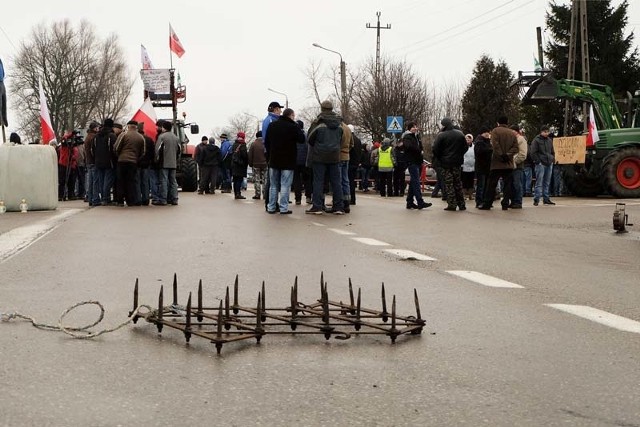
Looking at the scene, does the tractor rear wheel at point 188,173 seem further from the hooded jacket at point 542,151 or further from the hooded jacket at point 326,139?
the hooded jacket at point 326,139

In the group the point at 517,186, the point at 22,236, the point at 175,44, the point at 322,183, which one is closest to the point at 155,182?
the point at 322,183

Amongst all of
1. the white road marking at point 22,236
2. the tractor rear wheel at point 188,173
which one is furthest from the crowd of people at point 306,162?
the white road marking at point 22,236

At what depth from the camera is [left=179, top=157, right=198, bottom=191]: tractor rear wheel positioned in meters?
31.7

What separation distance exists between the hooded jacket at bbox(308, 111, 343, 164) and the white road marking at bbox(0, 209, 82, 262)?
4.59 meters

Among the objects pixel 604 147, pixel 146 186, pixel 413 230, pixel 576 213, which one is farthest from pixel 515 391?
pixel 604 147

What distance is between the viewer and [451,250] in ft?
35.4

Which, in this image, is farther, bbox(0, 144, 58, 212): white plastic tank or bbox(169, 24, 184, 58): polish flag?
bbox(169, 24, 184, 58): polish flag

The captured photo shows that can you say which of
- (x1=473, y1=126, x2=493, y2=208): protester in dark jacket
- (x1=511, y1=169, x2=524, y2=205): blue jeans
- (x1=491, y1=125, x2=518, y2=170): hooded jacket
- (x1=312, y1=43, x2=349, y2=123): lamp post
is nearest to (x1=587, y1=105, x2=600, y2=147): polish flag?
(x1=473, y1=126, x2=493, y2=208): protester in dark jacket

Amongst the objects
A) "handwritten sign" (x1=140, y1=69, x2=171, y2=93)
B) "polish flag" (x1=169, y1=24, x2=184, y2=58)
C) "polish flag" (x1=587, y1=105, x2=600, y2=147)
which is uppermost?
"polish flag" (x1=169, y1=24, x2=184, y2=58)

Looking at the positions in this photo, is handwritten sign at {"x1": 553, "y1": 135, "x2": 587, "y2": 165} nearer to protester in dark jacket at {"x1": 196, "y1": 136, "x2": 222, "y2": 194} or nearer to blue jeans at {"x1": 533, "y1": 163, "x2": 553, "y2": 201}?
blue jeans at {"x1": 533, "y1": 163, "x2": 553, "y2": 201}

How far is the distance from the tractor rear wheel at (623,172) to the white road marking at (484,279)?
1780cm

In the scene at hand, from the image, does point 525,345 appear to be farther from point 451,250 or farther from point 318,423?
point 451,250

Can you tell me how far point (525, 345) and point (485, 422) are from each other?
1588 millimetres

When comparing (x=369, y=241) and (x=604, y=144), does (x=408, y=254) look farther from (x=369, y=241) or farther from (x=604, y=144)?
(x=604, y=144)
